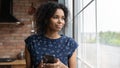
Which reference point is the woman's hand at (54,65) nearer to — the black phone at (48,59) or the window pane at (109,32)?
the black phone at (48,59)

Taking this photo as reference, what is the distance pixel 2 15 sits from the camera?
163 inches

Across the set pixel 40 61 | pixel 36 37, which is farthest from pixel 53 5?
pixel 40 61

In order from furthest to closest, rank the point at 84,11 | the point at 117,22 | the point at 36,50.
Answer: the point at 84,11 → the point at 36,50 → the point at 117,22

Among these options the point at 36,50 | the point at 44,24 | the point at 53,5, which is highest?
the point at 53,5

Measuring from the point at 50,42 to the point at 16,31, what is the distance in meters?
3.06

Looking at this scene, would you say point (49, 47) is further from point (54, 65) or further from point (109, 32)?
point (109, 32)

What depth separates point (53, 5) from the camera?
4.42 ft

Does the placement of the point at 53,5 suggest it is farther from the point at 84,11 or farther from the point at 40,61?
the point at 84,11

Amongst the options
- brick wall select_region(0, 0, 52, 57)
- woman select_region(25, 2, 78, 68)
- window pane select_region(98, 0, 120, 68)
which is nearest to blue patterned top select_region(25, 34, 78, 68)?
woman select_region(25, 2, 78, 68)

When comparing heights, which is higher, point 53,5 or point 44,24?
point 53,5

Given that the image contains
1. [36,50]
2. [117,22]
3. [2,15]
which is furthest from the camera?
[2,15]

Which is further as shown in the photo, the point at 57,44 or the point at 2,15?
the point at 2,15

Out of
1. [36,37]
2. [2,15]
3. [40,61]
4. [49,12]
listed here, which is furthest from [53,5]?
[2,15]

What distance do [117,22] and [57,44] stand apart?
1.17ft
